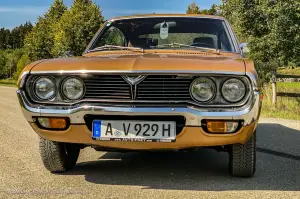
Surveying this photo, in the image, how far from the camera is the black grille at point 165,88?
3.50 m

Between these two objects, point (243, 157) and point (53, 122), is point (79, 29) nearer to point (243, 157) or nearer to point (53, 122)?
point (53, 122)

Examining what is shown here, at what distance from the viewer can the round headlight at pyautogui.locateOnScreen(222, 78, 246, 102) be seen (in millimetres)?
3477

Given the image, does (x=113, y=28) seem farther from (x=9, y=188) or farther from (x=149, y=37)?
(x=9, y=188)

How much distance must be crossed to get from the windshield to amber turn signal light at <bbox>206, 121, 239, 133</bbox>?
138 cm

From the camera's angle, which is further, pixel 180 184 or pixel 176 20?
pixel 176 20

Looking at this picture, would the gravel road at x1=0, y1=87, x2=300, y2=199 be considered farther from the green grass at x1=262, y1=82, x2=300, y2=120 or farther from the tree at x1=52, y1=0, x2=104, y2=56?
the tree at x1=52, y1=0, x2=104, y2=56

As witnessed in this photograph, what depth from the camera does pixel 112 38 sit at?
5215mm

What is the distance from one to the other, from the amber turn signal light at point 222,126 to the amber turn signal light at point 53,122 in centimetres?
122

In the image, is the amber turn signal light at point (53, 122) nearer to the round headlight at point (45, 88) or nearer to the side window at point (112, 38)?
the round headlight at point (45, 88)

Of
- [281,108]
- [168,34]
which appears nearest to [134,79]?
[168,34]

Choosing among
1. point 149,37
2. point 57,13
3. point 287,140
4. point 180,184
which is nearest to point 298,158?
point 287,140

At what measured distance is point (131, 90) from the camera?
3512 mm

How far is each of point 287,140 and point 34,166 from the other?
387 centimetres

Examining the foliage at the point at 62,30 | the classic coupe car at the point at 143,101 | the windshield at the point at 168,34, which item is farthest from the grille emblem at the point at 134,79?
the foliage at the point at 62,30
